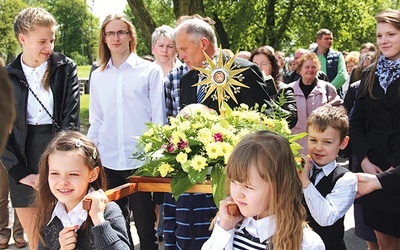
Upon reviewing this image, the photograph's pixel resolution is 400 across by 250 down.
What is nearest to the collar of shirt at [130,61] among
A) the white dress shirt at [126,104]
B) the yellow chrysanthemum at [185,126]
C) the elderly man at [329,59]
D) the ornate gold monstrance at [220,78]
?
the white dress shirt at [126,104]

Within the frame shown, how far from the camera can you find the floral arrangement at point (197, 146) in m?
2.76

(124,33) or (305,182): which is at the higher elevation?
(124,33)

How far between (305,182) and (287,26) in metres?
20.1

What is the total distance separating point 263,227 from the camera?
7.63ft

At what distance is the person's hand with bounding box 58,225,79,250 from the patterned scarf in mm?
2303

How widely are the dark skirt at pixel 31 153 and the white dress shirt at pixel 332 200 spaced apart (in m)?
2.02

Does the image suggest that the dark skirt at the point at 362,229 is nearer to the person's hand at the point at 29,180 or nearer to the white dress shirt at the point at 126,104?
the white dress shirt at the point at 126,104

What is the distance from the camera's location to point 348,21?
2209 cm

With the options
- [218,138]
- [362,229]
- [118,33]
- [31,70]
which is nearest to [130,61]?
[118,33]

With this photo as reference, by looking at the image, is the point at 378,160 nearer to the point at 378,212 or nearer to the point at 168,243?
the point at 378,212

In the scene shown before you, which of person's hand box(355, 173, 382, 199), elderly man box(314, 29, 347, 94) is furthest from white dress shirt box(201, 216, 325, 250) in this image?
elderly man box(314, 29, 347, 94)

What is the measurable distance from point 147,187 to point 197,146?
0.36 metres

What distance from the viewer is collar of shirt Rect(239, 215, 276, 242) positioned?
2.31m

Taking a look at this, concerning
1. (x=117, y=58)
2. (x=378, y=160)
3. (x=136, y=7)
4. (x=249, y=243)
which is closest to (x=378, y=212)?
(x=378, y=160)
